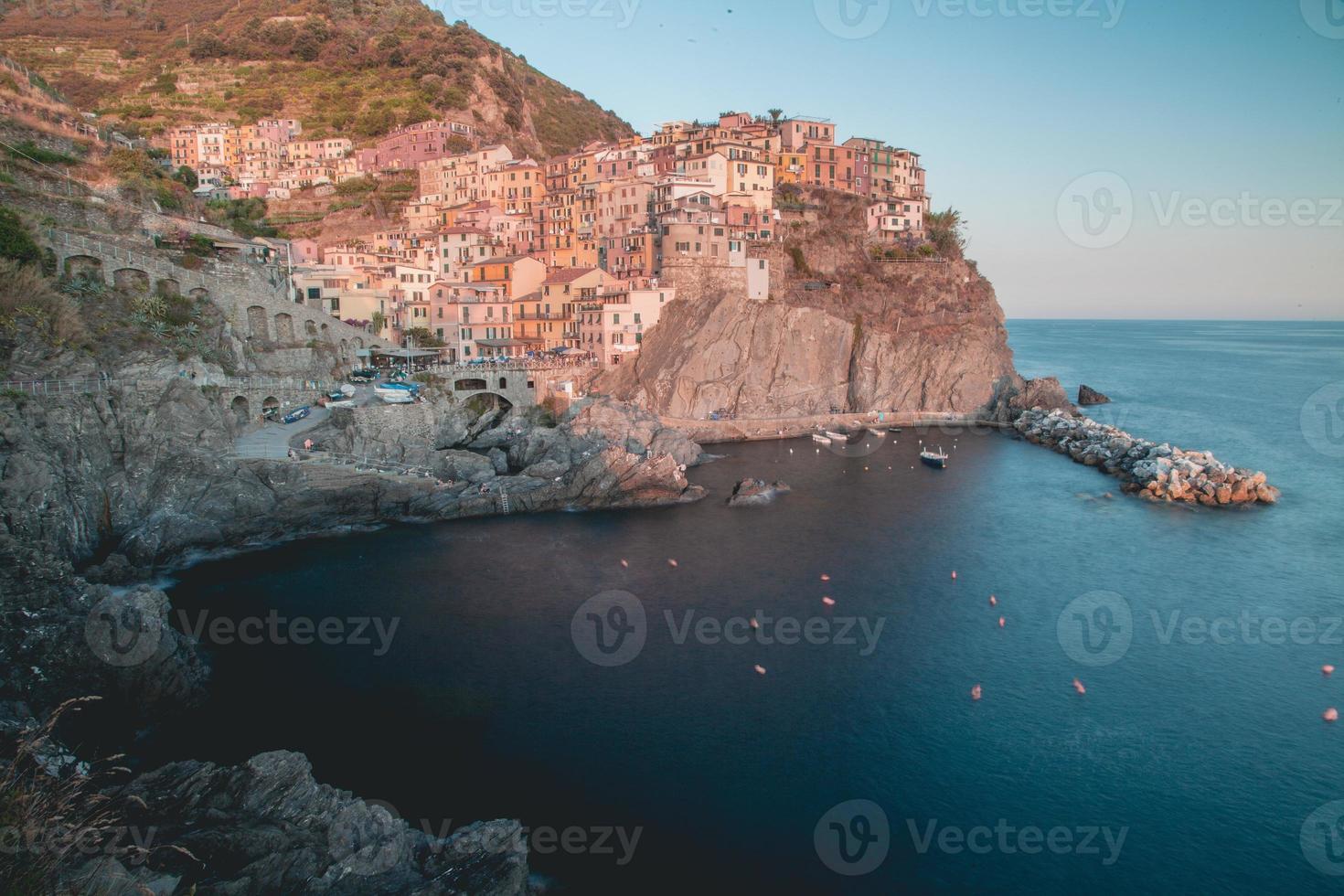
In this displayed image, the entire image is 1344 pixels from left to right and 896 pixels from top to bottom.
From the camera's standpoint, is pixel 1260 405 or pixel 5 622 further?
pixel 1260 405

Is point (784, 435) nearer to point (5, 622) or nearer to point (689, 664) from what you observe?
point (689, 664)

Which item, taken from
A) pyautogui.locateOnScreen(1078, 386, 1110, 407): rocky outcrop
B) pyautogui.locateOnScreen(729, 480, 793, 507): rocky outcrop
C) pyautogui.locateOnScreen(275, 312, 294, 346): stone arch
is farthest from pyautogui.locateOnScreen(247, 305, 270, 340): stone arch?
pyautogui.locateOnScreen(1078, 386, 1110, 407): rocky outcrop

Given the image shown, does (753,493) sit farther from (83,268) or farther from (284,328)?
(83,268)

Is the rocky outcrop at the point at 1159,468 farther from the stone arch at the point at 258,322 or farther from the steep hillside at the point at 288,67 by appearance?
the steep hillside at the point at 288,67

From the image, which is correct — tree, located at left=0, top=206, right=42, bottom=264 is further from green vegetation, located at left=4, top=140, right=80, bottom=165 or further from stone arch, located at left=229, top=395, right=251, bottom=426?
green vegetation, located at left=4, top=140, right=80, bottom=165

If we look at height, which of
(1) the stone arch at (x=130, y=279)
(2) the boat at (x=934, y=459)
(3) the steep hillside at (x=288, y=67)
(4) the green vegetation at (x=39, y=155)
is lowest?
(2) the boat at (x=934, y=459)

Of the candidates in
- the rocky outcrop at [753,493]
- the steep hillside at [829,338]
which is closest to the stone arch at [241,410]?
the steep hillside at [829,338]

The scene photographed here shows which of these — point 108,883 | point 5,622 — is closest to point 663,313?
point 5,622

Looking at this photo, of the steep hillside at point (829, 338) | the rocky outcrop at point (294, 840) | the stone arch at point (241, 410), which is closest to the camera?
the rocky outcrop at point (294, 840)
